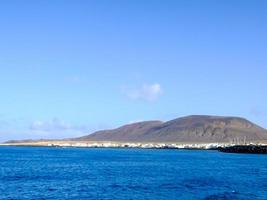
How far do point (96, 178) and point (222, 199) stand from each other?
26.7 metres

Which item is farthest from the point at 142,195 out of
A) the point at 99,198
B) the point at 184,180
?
the point at 184,180

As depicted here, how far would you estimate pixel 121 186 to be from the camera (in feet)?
208

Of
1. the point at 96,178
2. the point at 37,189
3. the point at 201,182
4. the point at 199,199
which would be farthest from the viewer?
the point at 96,178

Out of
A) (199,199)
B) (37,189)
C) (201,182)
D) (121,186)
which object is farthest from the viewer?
(201,182)

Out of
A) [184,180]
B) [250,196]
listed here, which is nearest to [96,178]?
[184,180]

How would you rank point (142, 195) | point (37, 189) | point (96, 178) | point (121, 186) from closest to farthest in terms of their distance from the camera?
point (142, 195) < point (37, 189) < point (121, 186) < point (96, 178)

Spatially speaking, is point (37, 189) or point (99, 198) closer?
point (99, 198)

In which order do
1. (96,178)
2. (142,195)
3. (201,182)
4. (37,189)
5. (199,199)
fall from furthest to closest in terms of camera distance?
(96,178) → (201,182) → (37,189) → (142,195) → (199,199)

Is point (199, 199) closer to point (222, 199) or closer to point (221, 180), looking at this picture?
point (222, 199)

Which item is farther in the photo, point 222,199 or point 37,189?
point 37,189

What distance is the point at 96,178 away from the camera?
74625mm

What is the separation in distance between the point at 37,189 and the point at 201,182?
20132 millimetres

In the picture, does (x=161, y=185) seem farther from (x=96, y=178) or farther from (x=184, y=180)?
(x=96, y=178)

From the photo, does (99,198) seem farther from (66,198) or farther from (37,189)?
(37,189)
